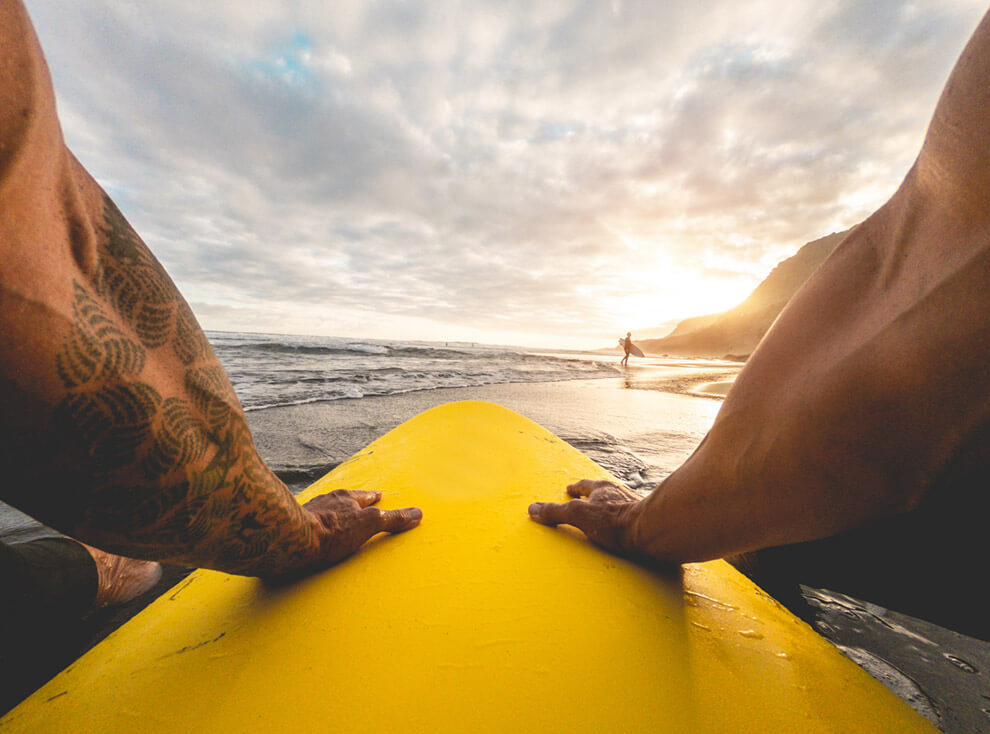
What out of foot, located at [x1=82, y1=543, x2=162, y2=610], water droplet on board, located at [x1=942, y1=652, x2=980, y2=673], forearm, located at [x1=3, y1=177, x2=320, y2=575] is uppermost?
forearm, located at [x1=3, y1=177, x2=320, y2=575]

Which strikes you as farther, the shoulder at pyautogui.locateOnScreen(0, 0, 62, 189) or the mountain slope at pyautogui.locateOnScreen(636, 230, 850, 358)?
the mountain slope at pyautogui.locateOnScreen(636, 230, 850, 358)

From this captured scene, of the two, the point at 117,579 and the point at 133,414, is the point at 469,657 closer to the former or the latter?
the point at 133,414

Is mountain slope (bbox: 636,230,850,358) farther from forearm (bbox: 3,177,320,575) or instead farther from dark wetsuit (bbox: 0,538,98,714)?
dark wetsuit (bbox: 0,538,98,714)

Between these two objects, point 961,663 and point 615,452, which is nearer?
point 961,663

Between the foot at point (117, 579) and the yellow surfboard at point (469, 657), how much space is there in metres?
0.61

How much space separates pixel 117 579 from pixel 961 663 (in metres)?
2.92

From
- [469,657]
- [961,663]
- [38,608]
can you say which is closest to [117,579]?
[38,608]

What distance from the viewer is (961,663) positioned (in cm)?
100

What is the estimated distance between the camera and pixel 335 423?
12.8 ft

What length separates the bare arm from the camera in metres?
0.44

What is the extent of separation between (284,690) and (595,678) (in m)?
0.55

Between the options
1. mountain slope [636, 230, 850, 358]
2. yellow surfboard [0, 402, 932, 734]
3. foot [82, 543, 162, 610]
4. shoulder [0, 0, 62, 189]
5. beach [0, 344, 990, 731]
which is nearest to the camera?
shoulder [0, 0, 62, 189]

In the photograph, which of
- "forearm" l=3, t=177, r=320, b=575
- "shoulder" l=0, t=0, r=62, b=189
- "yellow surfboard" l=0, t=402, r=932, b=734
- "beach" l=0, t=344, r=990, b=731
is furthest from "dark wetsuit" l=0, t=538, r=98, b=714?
"shoulder" l=0, t=0, r=62, b=189

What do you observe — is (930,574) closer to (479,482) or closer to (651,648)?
(651,648)
